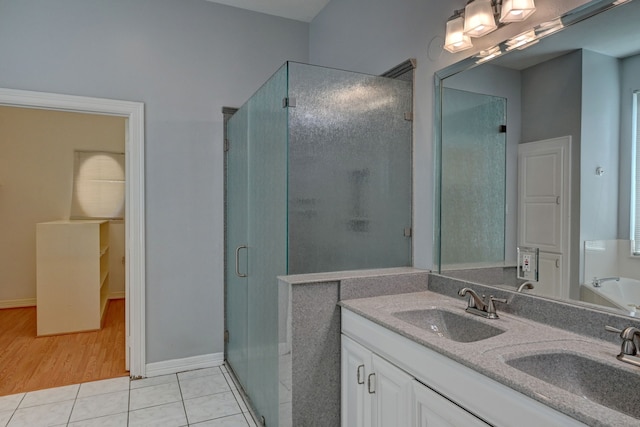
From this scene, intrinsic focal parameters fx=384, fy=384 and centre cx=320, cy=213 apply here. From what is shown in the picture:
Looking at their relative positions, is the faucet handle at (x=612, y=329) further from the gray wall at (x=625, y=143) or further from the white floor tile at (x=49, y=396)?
the white floor tile at (x=49, y=396)

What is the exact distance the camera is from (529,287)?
5.07 feet

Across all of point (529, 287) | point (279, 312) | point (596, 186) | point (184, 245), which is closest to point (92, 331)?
point (184, 245)

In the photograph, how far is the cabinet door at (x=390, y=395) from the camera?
4.48 feet

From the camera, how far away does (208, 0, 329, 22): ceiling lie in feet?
9.91

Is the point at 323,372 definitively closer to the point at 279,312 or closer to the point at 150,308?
the point at 279,312

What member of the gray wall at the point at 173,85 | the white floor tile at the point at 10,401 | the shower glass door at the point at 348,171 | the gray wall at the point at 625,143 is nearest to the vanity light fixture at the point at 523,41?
the gray wall at the point at 625,143

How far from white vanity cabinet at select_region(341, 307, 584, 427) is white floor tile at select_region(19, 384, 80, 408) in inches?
81.7

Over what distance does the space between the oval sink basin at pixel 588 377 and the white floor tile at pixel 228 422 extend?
5.89 ft

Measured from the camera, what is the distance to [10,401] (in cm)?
255

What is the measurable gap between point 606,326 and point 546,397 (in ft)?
1.66

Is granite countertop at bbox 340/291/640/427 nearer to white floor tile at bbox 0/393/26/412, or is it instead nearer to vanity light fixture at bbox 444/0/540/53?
vanity light fixture at bbox 444/0/540/53

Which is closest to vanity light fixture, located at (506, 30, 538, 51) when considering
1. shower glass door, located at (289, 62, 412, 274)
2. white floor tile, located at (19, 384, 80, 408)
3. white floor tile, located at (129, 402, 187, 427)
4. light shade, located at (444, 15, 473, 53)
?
light shade, located at (444, 15, 473, 53)

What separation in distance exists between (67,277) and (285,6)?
349 centimetres

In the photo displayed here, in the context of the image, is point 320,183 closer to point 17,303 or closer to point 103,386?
point 103,386
